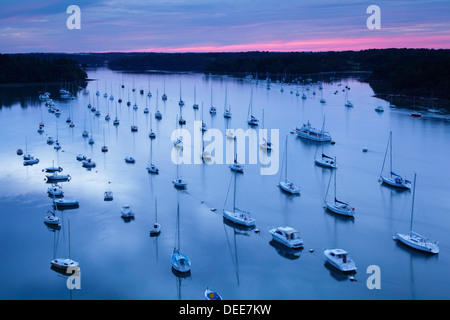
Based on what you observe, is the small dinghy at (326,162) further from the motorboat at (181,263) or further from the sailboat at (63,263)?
the sailboat at (63,263)

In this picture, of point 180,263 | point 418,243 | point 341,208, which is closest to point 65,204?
point 180,263

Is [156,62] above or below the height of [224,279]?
above

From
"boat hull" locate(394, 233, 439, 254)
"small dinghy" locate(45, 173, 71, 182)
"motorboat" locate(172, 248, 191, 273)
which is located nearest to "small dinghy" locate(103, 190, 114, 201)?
"small dinghy" locate(45, 173, 71, 182)

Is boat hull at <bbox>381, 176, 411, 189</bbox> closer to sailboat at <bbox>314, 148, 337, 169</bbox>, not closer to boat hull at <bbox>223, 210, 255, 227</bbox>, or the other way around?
sailboat at <bbox>314, 148, 337, 169</bbox>

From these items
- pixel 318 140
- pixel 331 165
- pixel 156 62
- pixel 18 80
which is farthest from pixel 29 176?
pixel 156 62

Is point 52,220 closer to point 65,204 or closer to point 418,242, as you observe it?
point 65,204

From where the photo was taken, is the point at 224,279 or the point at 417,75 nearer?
the point at 224,279

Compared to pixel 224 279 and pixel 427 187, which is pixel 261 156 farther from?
pixel 224 279
